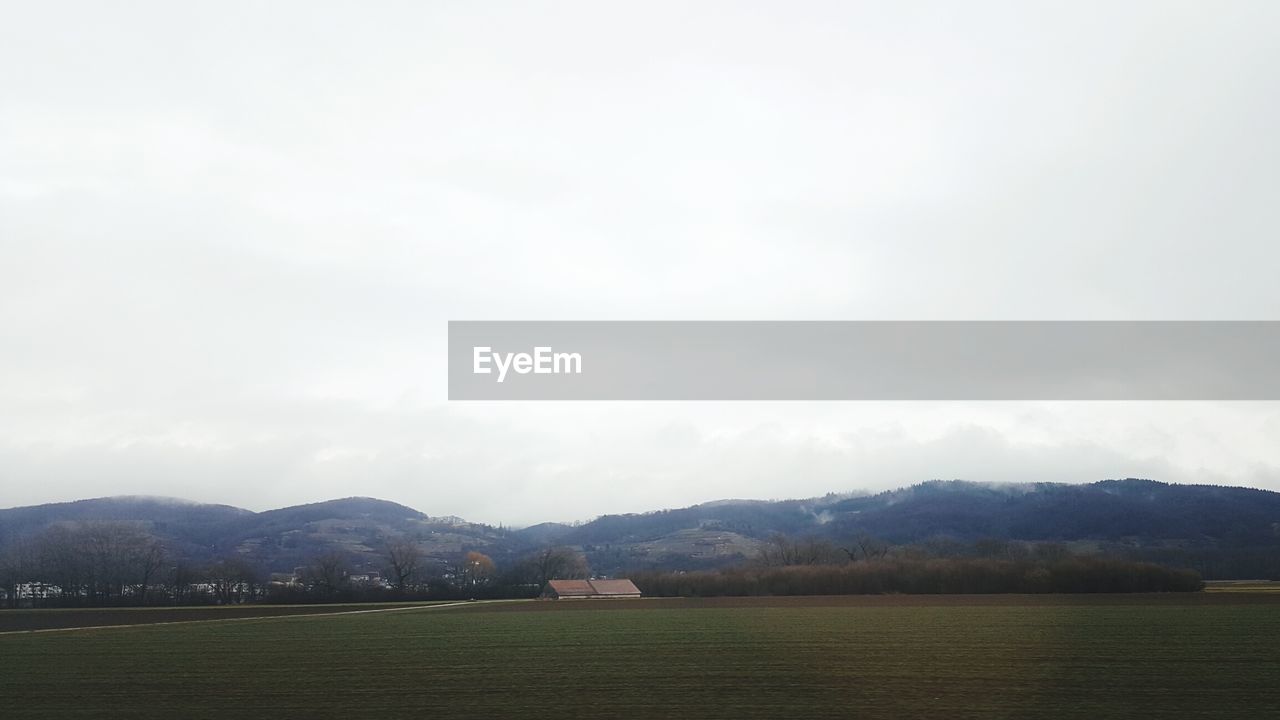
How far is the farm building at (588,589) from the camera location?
14588 cm

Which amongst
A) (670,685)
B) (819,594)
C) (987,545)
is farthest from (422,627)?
(987,545)

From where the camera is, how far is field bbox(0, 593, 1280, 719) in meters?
28.5

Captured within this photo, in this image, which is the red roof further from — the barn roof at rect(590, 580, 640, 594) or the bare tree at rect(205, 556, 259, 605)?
the bare tree at rect(205, 556, 259, 605)

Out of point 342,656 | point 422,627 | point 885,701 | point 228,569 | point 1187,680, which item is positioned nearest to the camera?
point 885,701

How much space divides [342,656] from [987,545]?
161302mm

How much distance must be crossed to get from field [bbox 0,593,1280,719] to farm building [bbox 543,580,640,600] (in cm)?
7976

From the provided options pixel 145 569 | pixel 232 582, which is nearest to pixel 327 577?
pixel 232 582

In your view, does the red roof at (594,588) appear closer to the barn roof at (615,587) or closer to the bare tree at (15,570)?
the barn roof at (615,587)

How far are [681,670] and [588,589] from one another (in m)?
115

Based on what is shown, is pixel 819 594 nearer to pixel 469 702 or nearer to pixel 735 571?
pixel 735 571

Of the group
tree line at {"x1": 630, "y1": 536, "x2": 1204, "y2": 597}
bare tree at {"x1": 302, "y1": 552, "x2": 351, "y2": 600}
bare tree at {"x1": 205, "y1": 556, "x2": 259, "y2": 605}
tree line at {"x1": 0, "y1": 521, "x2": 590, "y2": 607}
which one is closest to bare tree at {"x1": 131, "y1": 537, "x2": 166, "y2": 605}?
tree line at {"x1": 0, "y1": 521, "x2": 590, "y2": 607}

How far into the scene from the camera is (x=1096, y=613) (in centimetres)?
7275

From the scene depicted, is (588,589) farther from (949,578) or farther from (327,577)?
(949,578)

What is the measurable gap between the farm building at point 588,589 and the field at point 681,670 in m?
79.8
